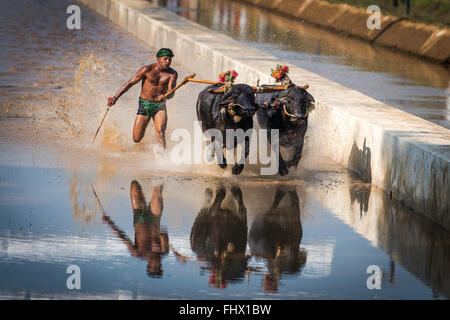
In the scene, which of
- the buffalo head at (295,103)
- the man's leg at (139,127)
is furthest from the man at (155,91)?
Result: the buffalo head at (295,103)

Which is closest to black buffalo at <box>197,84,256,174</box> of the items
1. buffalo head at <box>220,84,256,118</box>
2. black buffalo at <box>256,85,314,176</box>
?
buffalo head at <box>220,84,256,118</box>

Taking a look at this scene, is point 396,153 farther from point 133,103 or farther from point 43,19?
point 43,19

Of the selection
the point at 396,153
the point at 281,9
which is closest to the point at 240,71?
the point at 396,153

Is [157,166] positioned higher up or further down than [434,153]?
further down

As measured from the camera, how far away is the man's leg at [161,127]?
49.7ft

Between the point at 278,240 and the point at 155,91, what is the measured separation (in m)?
5.04

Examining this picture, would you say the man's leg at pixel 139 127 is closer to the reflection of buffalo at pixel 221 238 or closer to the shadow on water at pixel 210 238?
the shadow on water at pixel 210 238

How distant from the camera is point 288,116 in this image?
13.6 metres

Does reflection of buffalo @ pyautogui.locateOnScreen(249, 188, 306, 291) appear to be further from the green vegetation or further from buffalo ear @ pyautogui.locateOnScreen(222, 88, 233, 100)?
the green vegetation

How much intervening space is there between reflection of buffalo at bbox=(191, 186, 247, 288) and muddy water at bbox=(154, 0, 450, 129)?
7067 millimetres

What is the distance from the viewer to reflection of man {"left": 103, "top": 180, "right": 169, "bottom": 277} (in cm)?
999

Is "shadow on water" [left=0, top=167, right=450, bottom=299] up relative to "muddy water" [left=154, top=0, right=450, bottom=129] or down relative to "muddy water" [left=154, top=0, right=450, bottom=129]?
up

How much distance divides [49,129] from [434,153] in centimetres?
691
